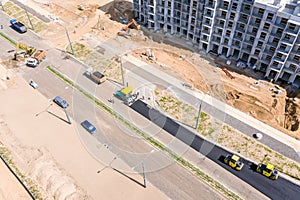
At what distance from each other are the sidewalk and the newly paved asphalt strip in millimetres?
7316

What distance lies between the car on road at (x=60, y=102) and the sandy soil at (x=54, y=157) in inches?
50.3

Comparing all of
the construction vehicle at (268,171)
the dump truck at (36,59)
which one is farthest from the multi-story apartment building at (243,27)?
the dump truck at (36,59)

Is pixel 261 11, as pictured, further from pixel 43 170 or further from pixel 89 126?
pixel 43 170

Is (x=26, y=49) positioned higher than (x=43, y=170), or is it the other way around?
(x=26, y=49)

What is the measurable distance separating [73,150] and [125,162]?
37.3 ft

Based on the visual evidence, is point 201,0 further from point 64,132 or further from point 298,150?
point 64,132

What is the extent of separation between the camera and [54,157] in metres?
52.0

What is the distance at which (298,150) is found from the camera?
51875 millimetres

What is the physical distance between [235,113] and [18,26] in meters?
73.1

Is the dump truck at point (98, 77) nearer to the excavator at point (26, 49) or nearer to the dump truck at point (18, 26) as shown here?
the excavator at point (26, 49)

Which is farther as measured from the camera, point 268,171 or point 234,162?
point 234,162

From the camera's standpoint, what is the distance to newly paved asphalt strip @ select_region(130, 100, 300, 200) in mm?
46062

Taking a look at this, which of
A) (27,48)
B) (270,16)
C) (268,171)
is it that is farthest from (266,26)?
(27,48)

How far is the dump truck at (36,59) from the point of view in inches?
2832
